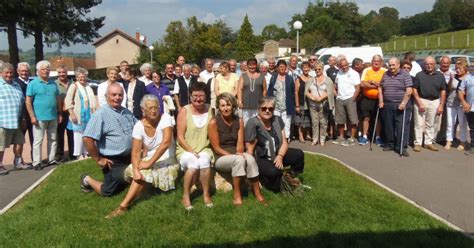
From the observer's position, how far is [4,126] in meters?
7.69

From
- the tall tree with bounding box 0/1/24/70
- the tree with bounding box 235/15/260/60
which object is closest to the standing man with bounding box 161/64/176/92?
the tall tree with bounding box 0/1/24/70

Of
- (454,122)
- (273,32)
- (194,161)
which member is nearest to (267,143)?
(194,161)

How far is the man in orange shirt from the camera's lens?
9500 millimetres

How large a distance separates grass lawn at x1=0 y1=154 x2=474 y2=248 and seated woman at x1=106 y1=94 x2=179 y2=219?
26cm

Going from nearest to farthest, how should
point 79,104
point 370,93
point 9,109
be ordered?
point 9,109
point 79,104
point 370,93

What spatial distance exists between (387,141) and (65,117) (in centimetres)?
642

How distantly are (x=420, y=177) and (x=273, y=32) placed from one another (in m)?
117

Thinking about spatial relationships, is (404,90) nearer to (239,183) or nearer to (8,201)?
(239,183)

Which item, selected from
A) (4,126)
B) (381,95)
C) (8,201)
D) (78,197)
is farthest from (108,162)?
(381,95)

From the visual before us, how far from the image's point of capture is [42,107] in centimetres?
806

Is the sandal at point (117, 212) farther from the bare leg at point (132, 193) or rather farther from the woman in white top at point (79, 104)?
the woman in white top at point (79, 104)

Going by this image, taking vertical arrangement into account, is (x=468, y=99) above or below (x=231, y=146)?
above

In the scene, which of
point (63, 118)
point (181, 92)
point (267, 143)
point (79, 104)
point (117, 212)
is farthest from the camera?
point (181, 92)

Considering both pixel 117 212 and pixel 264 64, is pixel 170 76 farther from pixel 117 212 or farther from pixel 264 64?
pixel 117 212
